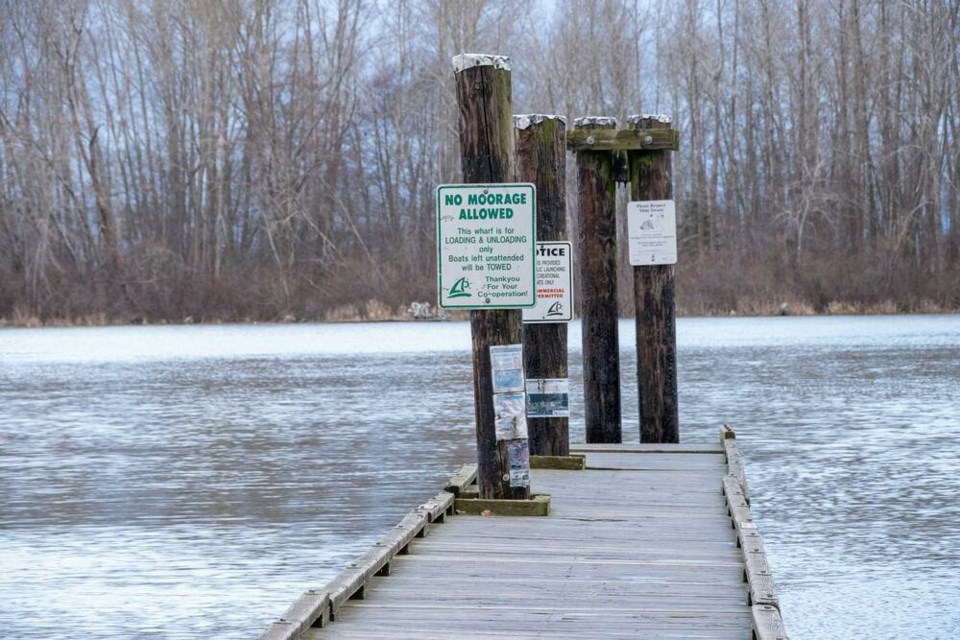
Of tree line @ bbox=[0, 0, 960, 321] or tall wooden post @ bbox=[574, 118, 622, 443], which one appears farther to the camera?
tree line @ bbox=[0, 0, 960, 321]

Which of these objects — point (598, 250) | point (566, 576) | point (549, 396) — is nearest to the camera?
point (566, 576)

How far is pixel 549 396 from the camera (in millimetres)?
10805

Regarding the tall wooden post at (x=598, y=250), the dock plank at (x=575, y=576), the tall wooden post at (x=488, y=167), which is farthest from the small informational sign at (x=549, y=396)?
the tall wooden post at (x=488, y=167)

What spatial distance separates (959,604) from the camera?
8180 millimetres

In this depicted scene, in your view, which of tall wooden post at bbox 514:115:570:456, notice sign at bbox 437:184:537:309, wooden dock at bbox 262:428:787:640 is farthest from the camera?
tall wooden post at bbox 514:115:570:456

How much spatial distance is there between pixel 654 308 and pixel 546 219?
1.94 meters

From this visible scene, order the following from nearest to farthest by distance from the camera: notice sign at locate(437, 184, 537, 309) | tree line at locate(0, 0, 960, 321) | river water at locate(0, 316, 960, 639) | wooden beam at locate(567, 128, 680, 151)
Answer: river water at locate(0, 316, 960, 639)
notice sign at locate(437, 184, 537, 309)
wooden beam at locate(567, 128, 680, 151)
tree line at locate(0, 0, 960, 321)

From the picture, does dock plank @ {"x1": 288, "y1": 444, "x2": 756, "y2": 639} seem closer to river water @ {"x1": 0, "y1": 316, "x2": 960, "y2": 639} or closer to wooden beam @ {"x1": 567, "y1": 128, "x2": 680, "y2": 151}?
river water @ {"x1": 0, "y1": 316, "x2": 960, "y2": 639}

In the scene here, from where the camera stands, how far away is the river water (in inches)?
336

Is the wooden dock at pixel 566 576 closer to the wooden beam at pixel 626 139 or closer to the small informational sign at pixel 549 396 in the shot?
the small informational sign at pixel 549 396

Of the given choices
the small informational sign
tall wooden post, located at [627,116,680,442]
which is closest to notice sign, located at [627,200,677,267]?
tall wooden post, located at [627,116,680,442]

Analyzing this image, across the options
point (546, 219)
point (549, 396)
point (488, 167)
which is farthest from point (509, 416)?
point (546, 219)

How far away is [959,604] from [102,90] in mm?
61966

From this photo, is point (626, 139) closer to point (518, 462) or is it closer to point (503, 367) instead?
point (503, 367)
